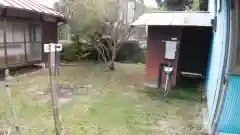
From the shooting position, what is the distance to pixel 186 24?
6.29 m

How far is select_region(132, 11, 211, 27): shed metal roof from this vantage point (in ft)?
21.0

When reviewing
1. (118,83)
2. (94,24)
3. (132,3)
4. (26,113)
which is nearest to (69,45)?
(94,24)

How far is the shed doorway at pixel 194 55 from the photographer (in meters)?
8.52

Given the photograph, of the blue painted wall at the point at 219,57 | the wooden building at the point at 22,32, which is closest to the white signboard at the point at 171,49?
the blue painted wall at the point at 219,57

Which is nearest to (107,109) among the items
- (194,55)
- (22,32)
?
(194,55)

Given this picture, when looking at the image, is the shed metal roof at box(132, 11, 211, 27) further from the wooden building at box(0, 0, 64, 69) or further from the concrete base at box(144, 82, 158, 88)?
the wooden building at box(0, 0, 64, 69)

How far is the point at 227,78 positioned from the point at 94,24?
27.0 feet

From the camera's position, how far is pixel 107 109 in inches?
211

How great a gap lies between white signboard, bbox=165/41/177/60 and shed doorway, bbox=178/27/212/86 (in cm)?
141

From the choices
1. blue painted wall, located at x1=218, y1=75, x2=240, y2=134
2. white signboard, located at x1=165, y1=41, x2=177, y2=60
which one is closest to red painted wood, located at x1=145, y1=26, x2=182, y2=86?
white signboard, located at x1=165, y1=41, x2=177, y2=60

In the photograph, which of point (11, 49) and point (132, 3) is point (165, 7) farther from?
point (11, 49)

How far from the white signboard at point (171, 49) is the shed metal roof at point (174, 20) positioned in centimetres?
70

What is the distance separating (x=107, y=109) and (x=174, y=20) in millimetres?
3229

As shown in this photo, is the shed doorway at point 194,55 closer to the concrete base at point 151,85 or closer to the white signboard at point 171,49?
the concrete base at point 151,85
